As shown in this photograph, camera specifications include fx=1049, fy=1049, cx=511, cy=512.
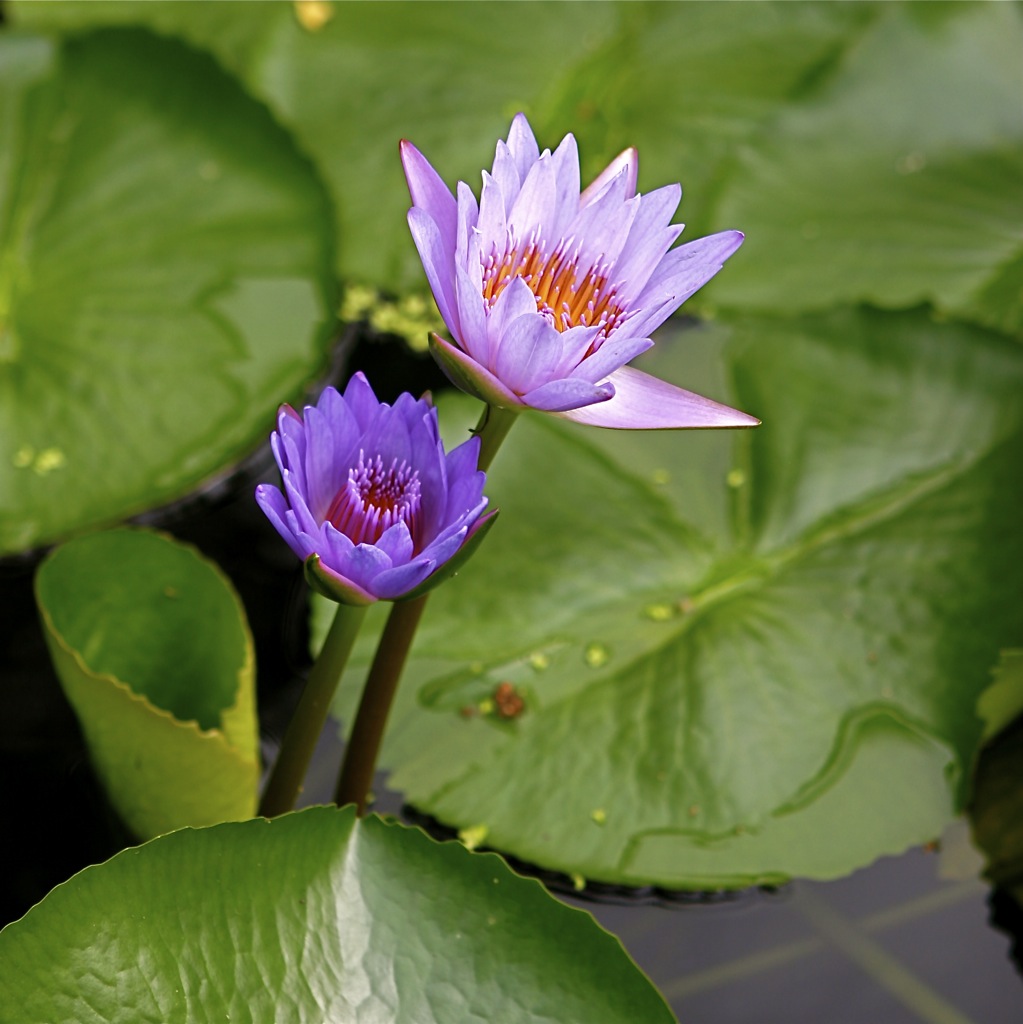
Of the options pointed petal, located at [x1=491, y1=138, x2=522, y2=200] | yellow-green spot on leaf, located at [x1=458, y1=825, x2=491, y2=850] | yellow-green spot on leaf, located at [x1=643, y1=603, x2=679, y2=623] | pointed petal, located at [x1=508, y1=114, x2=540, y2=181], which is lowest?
yellow-green spot on leaf, located at [x1=458, y1=825, x2=491, y2=850]

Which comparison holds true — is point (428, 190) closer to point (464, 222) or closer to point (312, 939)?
point (464, 222)

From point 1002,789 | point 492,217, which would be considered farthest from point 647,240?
point 1002,789

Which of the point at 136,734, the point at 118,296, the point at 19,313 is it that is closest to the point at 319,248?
the point at 118,296

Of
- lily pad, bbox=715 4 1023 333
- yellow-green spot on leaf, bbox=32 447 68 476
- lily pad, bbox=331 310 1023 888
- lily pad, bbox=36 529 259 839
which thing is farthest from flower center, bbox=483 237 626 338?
lily pad, bbox=715 4 1023 333

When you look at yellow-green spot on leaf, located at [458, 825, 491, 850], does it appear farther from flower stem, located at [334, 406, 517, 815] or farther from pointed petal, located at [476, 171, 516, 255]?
pointed petal, located at [476, 171, 516, 255]

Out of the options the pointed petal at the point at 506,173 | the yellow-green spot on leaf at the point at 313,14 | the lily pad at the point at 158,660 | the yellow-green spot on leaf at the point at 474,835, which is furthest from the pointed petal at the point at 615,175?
the yellow-green spot on leaf at the point at 313,14

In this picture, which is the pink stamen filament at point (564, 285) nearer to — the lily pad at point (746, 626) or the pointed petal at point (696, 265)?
the pointed petal at point (696, 265)
